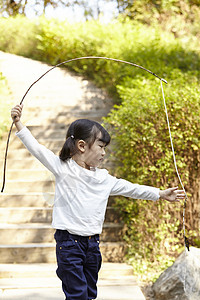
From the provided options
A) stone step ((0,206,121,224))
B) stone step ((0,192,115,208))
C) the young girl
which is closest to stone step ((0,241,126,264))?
stone step ((0,206,121,224))

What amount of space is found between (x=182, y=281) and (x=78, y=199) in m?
1.52

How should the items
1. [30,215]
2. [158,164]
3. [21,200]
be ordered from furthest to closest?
[21,200], [30,215], [158,164]

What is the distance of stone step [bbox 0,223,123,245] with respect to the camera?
4414 mm

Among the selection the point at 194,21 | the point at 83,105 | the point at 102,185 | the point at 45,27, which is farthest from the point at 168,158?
the point at 194,21

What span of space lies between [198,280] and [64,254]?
1585mm

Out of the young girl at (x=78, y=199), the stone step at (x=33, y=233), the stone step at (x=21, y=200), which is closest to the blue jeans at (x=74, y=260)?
the young girl at (x=78, y=199)

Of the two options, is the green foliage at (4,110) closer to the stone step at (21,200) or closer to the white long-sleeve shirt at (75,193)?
the stone step at (21,200)

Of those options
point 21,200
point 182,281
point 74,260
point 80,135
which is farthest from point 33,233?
point 80,135

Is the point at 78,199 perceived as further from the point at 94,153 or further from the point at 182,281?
the point at 182,281

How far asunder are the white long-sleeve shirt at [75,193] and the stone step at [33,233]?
2372 millimetres

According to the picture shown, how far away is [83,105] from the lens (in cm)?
745

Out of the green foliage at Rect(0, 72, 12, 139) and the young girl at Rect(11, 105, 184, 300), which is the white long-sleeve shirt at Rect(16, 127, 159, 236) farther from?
the green foliage at Rect(0, 72, 12, 139)

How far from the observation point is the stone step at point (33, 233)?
4414 mm

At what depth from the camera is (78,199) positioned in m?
2.21
